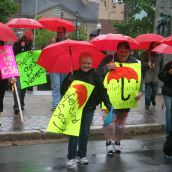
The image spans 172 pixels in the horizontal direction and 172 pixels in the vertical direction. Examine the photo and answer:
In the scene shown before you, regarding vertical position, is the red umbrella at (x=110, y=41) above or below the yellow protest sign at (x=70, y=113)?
above

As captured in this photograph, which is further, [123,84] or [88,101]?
[123,84]

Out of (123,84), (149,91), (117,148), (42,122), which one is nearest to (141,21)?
(149,91)

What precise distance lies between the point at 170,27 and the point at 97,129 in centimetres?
837

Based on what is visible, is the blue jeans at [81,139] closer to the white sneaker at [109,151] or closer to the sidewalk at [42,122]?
the white sneaker at [109,151]

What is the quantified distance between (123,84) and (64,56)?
1.15 meters

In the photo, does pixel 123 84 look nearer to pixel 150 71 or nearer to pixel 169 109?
pixel 169 109

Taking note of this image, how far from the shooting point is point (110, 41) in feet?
27.7

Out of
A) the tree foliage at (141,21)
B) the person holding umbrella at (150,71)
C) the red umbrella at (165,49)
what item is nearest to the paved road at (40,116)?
the person holding umbrella at (150,71)

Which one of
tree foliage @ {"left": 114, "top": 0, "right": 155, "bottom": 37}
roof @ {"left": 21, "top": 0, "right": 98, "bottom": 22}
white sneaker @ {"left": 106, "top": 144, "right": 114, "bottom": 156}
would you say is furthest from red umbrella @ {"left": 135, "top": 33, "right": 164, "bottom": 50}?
roof @ {"left": 21, "top": 0, "right": 98, "bottom": 22}

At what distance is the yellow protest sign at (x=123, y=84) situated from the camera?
8055mm

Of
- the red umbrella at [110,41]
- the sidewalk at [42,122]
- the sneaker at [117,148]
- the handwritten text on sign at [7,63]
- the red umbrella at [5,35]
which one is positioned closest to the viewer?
the red umbrella at [110,41]

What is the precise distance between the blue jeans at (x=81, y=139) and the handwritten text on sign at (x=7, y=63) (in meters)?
2.70

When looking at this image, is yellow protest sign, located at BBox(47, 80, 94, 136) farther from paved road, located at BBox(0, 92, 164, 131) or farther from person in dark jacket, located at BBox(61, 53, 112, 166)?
paved road, located at BBox(0, 92, 164, 131)

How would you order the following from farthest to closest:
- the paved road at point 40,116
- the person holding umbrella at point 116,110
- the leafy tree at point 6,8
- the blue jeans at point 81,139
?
1. the leafy tree at point 6,8
2. the paved road at point 40,116
3. the person holding umbrella at point 116,110
4. the blue jeans at point 81,139
